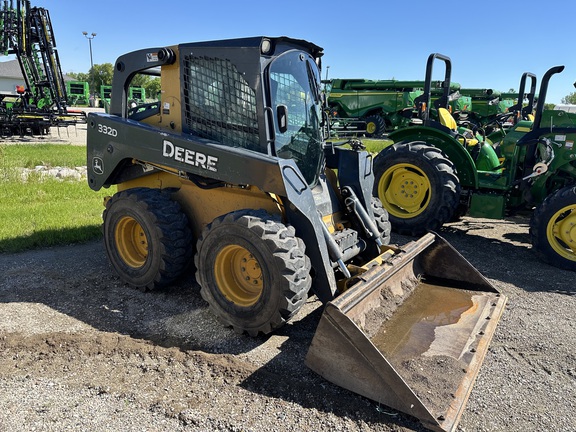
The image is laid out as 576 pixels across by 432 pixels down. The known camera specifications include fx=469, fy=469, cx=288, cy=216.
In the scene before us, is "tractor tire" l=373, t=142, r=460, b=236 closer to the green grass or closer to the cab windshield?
the cab windshield

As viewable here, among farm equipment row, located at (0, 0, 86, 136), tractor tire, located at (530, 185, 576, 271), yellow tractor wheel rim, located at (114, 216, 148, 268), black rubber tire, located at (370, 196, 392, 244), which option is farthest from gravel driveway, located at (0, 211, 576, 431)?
farm equipment row, located at (0, 0, 86, 136)

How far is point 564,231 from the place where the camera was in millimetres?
5961

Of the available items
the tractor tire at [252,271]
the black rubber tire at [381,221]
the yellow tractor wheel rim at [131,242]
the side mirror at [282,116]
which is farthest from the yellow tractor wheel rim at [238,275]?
the black rubber tire at [381,221]

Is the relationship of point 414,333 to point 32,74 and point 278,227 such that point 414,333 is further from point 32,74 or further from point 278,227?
point 32,74

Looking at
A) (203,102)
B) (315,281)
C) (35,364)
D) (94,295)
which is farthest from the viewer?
(94,295)

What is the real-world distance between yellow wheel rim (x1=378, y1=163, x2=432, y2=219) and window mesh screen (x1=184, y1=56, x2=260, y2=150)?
147 inches

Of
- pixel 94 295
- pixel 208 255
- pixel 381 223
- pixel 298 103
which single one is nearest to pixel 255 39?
pixel 298 103

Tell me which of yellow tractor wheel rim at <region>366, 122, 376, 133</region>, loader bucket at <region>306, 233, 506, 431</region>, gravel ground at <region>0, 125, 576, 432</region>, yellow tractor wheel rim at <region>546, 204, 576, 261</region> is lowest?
gravel ground at <region>0, 125, 576, 432</region>

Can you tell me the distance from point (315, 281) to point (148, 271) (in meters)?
1.76

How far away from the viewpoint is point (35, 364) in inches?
137

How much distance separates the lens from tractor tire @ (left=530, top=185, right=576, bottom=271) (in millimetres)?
5855

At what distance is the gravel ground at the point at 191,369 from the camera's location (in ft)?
9.67

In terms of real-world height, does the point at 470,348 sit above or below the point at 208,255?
below

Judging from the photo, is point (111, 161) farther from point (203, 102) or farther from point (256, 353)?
point (256, 353)
